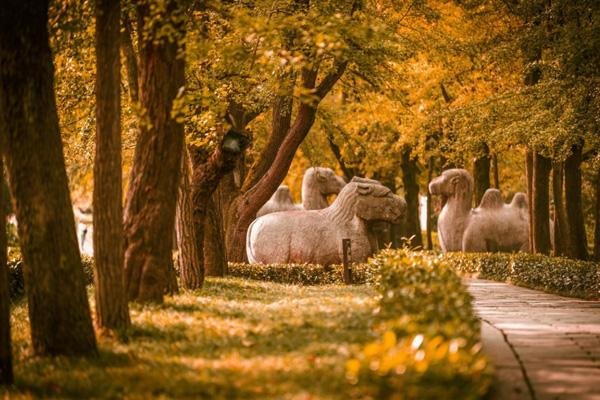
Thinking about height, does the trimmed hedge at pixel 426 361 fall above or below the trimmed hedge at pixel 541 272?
above

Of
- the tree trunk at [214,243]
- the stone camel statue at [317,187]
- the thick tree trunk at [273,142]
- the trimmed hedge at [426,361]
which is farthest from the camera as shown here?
the stone camel statue at [317,187]

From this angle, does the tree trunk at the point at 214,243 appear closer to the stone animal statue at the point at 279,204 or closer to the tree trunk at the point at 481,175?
the stone animal statue at the point at 279,204

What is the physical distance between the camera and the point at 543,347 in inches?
353

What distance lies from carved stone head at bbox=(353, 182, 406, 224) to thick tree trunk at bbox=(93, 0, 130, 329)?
13498 millimetres

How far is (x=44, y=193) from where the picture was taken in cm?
812

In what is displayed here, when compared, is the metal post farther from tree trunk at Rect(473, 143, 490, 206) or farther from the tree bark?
tree trunk at Rect(473, 143, 490, 206)

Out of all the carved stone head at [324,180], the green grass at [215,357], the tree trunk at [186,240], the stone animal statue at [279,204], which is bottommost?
the green grass at [215,357]

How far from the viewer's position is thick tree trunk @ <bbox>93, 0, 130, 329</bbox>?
29.2 feet

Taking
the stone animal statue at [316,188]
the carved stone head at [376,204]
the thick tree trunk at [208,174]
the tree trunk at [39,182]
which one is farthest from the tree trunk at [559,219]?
the tree trunk at [39,182]

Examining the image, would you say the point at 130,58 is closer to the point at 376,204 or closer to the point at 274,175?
the point at 274,175

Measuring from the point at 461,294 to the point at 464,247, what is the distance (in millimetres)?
19301

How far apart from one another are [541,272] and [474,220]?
8.44 metres

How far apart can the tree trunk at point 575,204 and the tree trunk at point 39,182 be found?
47.3 feet

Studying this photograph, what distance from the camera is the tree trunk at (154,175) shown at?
10.6 metres
